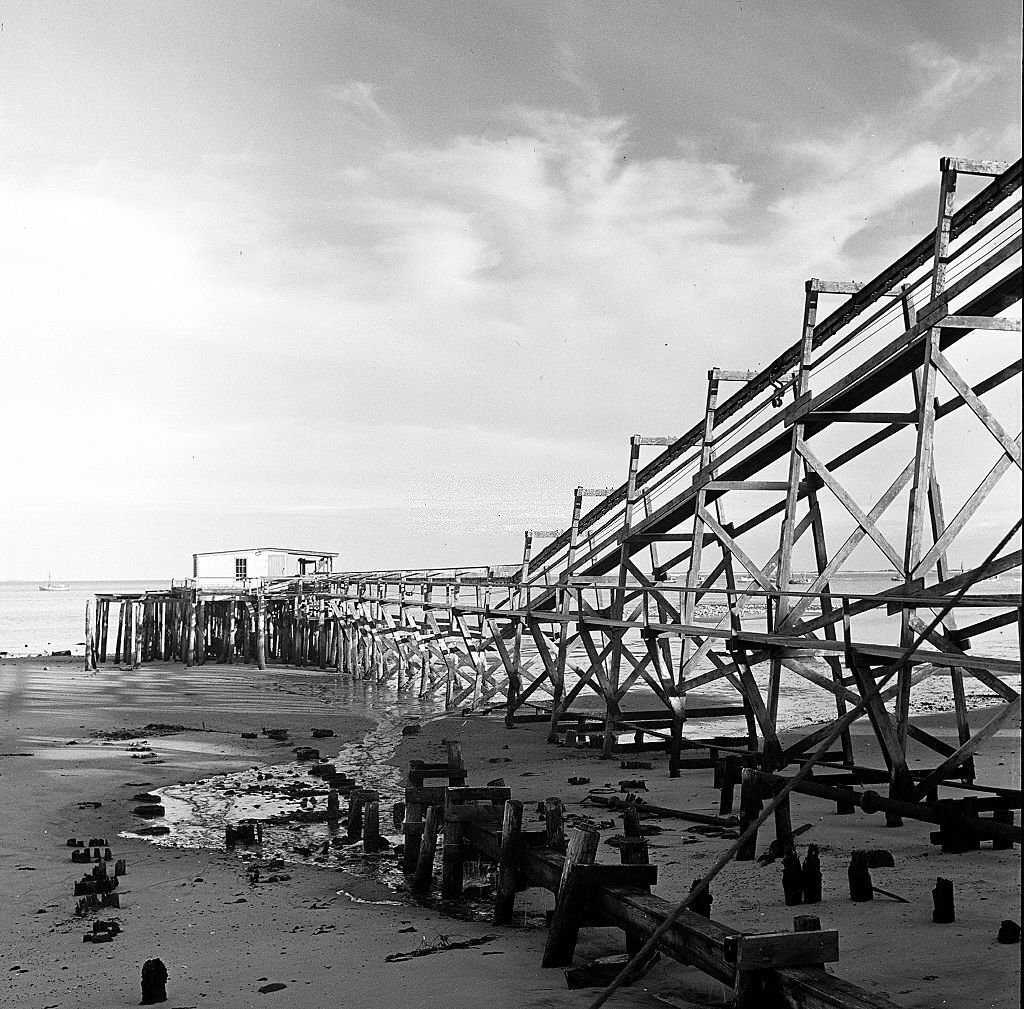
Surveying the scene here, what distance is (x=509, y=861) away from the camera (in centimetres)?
807

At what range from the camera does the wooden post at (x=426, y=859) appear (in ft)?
29.7

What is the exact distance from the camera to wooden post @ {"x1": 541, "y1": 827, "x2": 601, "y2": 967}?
688 centimetres

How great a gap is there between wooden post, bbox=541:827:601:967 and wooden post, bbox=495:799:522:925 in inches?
37.6

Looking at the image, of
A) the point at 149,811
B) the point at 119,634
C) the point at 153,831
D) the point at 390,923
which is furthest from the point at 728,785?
the point at 119,634

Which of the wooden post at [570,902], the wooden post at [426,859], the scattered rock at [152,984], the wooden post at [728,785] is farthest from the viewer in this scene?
the wooden post at [728,785]

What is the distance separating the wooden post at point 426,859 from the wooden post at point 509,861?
3.48ft

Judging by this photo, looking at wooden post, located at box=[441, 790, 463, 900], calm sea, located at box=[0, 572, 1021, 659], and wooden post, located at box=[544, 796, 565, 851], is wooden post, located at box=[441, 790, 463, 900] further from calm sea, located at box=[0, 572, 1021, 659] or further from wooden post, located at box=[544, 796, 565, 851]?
calm sea, located at box=[0, 572, 1021, 659]

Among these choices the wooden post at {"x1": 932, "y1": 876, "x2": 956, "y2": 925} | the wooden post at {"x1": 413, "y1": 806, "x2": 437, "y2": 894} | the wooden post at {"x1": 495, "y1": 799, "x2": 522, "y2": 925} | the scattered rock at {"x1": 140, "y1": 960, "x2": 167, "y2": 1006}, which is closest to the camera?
the scattered rock at {"x1": 140, "y1": 960, "x2": 167, "y2": 1006}

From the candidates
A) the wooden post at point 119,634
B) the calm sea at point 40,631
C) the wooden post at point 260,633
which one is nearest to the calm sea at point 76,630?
the calm sea at point 40,631

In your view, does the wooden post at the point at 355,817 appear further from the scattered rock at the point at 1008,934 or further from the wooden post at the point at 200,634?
the wooden post at the point at 200,634

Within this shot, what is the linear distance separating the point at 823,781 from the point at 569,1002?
475 centimetres

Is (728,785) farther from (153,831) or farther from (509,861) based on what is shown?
(153,831)

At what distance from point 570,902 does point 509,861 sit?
4.08 feet

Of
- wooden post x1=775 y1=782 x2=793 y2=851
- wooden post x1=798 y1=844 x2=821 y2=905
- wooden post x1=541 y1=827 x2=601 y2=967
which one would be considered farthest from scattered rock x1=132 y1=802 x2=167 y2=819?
wooden post x1=798 y1=844 x2=821 y2=905
